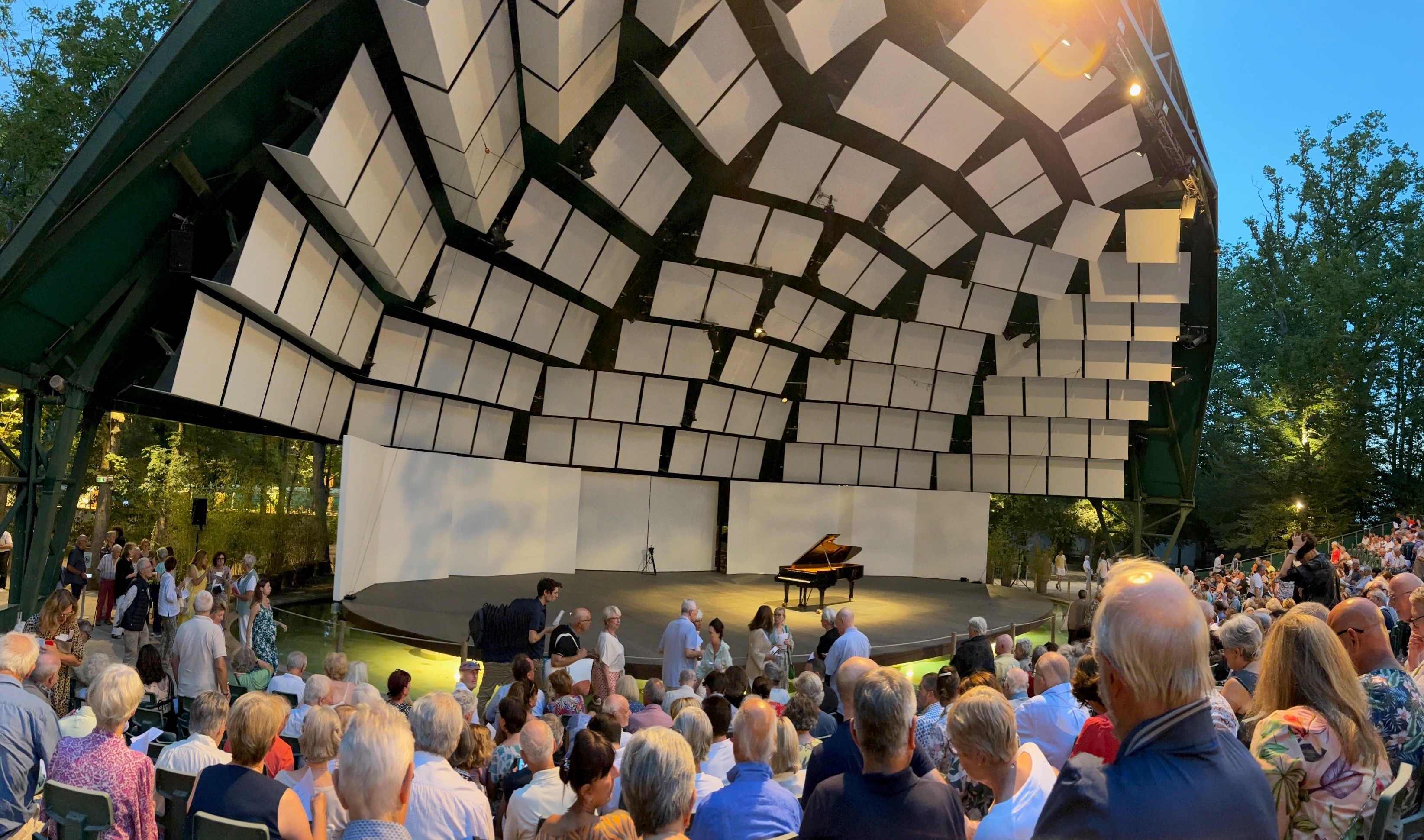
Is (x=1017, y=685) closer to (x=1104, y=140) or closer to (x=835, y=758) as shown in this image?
(x=835, y=758)

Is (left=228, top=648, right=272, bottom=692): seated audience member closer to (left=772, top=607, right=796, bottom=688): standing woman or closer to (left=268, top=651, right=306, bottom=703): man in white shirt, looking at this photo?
(left=268, top=651, right=306, bottom=703): man in white shirt

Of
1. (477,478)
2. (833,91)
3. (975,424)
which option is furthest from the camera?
(975,424)

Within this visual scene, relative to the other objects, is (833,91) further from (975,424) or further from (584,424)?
(975,424)

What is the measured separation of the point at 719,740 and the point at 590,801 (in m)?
1.65

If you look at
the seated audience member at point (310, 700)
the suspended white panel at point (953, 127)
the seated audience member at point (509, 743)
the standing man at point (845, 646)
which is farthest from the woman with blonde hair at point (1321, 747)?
the suspended white panel at point (953, 127)

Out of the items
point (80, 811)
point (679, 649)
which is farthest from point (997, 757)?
point (679, 649)

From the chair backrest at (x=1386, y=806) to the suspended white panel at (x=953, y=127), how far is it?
9962mm

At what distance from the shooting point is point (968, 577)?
20.1 meters

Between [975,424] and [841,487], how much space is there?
10.8 ft

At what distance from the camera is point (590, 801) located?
2.66m

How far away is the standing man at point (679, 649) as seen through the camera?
754 centimetres

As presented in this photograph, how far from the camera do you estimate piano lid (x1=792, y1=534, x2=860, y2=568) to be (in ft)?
50.2

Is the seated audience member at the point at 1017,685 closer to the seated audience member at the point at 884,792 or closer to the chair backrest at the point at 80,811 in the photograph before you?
the seated audience member at the point at 884,792

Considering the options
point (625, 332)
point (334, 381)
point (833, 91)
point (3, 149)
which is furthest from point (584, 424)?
point (3, 149)
